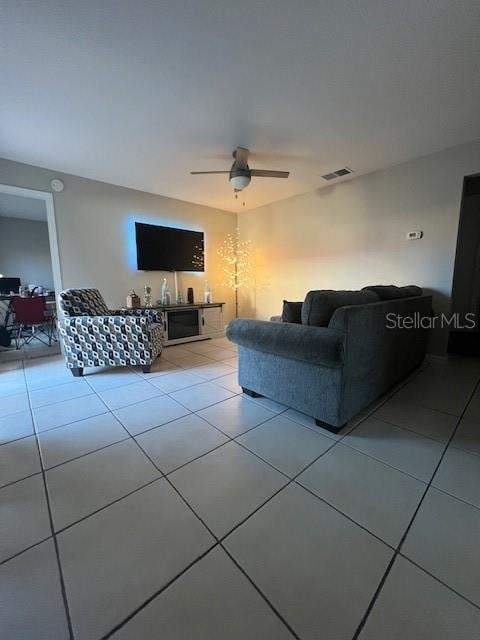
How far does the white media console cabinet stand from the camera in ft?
13.3

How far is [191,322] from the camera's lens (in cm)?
436

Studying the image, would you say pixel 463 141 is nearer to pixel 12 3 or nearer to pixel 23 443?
pixel 12 3

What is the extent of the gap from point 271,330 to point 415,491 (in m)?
1.15

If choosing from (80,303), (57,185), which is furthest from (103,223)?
(80,303)

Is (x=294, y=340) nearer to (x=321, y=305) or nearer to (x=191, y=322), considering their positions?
(x=321, y=305)

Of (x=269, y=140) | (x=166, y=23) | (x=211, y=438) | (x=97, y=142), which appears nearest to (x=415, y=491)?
(x=211, y=438)

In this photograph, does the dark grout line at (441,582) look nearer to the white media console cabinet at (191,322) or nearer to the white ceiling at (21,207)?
the white media console cabinet at (191,322)

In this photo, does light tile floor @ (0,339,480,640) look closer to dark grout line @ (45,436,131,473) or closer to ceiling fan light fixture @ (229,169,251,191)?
dark grout line @ (45,436,131,473)

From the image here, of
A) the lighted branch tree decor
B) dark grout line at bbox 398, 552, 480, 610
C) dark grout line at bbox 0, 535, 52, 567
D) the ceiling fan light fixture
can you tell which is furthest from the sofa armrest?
the lighted branch tree decor

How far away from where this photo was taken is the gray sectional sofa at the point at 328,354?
5.33ft

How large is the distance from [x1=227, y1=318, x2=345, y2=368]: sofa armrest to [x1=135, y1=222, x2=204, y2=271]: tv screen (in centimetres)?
259

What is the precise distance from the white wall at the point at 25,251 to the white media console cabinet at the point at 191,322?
14.2 feet

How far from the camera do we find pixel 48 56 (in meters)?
1.64

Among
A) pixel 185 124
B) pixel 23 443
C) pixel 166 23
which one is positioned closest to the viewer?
pixel 166 23
